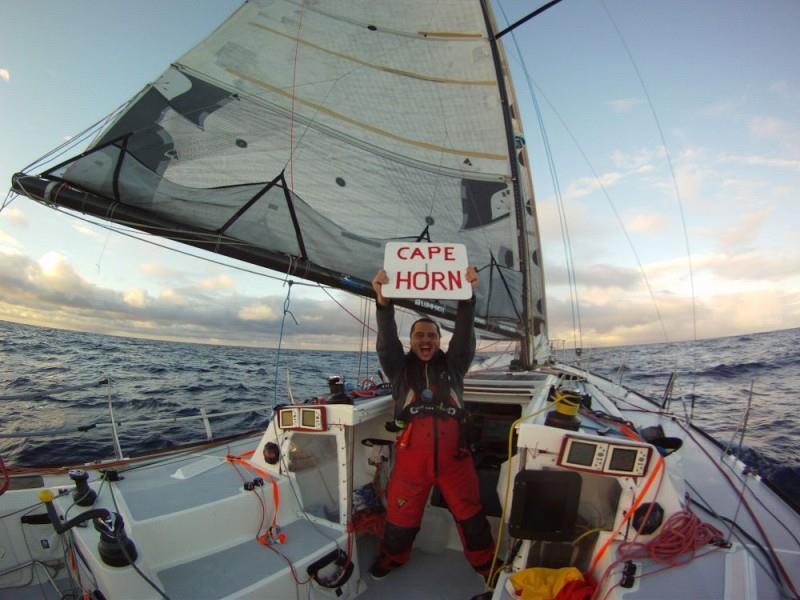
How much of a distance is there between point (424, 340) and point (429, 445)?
32.8 inches

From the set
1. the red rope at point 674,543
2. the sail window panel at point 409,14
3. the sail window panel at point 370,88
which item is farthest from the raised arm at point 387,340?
the sail window panel at point 409,14

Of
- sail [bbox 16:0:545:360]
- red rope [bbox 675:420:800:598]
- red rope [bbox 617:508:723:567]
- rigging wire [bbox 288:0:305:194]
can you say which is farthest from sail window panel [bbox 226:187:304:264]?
red rope [bbox 675:420:800:598]

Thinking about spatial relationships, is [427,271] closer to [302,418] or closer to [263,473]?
[302,418]

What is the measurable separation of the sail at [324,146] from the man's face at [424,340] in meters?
1.14

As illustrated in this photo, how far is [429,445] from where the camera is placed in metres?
2.96

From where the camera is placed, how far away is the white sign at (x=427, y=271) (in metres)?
2.85

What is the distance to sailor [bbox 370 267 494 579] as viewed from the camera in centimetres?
297

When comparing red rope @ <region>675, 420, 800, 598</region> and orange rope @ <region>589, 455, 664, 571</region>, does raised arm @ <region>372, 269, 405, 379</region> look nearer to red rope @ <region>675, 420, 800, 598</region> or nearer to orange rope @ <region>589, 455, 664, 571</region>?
orange rope @ <region>589, 455, 664, 571</region>

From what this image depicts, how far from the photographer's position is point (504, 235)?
5473mm

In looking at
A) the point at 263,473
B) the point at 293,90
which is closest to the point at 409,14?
the point at 293,90

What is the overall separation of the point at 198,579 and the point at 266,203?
306 centimetres

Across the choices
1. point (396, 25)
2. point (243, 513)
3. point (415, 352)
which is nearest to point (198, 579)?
point (243, 513)

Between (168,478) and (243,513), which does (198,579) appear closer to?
(243,513)

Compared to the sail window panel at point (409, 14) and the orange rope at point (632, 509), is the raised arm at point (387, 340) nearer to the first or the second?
the orange rope at point (632, 509)
